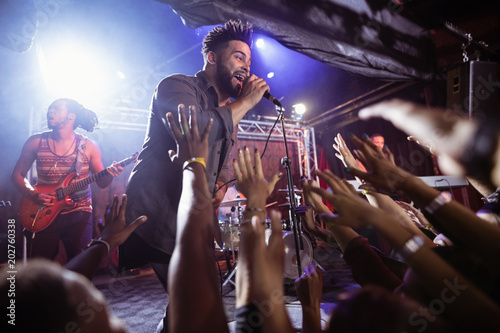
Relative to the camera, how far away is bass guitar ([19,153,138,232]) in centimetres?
303

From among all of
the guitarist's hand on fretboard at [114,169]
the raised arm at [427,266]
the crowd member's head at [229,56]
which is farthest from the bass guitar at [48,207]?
the raised arm at [427,266]

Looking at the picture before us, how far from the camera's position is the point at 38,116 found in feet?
18.8

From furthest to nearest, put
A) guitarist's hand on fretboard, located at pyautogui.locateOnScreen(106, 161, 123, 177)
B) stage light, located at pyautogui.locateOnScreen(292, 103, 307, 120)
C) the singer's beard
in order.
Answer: stage light, located at pyautogui.locateOnScreen(292, 103, 307, 120) → guitarist's hand on fretboard, located at pyautogui.locateOnScreen(106, 161, 123, 177) → the singer's beard

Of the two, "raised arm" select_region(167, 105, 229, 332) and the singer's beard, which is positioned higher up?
the singer's beard

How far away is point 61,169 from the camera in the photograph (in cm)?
335

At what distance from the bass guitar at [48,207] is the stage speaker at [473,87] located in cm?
507

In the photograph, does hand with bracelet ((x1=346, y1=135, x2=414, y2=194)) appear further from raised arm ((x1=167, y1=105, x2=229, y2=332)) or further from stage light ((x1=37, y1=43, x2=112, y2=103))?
stage light ((x1=37, y1=43, x2=112, y2=103))

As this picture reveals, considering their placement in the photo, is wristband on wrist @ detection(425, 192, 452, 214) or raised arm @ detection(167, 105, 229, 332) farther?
wristband on wrist @ detection(425, 192, 452, 214)

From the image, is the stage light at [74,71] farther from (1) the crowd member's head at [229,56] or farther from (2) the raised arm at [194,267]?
(2) the raised arm at [194,267]

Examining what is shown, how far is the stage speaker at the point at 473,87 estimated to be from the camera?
343 centimetres

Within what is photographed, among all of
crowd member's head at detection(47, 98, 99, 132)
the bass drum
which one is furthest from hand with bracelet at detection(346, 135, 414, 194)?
the bass drum

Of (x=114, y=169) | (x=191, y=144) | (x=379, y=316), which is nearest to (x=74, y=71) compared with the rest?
(x=114, y=169)

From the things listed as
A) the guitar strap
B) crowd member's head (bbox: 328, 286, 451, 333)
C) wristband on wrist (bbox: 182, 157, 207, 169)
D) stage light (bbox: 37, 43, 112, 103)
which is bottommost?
crowd member's head (bbox: 328, 286, 451, 333)

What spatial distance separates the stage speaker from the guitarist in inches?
194
